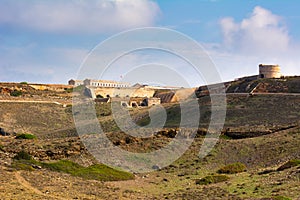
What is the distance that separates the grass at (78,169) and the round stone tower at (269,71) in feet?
172

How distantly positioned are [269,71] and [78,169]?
55146 millimetres

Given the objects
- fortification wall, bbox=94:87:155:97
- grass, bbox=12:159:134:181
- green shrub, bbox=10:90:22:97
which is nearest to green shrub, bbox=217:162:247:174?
grass, bbox=12:159:134:181

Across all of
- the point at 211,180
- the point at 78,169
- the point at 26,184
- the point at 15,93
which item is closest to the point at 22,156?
the point at 78,169

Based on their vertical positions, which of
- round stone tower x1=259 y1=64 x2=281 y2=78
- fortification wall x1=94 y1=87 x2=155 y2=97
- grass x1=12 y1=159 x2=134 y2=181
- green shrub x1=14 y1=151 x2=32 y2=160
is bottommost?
grass x1=12 y1=159 x2=134 y2=181

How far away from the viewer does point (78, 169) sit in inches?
1094

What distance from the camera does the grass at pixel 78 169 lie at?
86.6 feet

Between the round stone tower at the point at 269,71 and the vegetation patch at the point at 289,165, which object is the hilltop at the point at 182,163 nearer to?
the vegetation patch at the point at 289,165

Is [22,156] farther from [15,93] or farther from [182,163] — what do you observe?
[15,93]

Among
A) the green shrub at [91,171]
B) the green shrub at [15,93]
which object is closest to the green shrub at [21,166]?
the green shrub at [91,171]

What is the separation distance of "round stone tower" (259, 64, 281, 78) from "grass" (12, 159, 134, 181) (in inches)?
2063

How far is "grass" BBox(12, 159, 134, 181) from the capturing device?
86.6ft

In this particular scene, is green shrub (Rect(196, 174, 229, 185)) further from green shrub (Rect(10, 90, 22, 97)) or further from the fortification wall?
the fortification wall

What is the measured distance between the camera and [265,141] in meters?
34.3

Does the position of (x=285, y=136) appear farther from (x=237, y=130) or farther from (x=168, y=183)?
(x=168, y=183)
